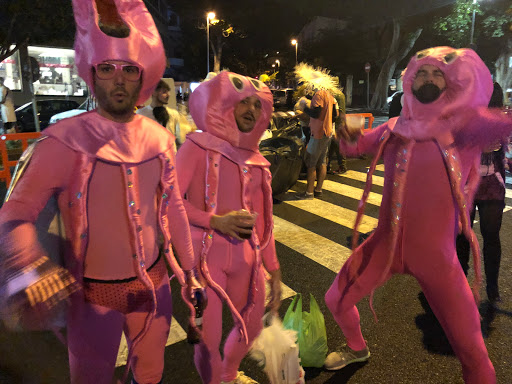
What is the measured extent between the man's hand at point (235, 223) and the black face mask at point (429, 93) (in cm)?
117

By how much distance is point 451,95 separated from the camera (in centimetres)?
220

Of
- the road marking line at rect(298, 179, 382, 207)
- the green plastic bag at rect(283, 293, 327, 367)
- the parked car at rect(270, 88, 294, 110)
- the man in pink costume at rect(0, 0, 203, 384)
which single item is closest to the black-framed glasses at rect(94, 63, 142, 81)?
the man in pink costume at rect(0, 0, 203, 384)

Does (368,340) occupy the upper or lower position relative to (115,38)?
lower

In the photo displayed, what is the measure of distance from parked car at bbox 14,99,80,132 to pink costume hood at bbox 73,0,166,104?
43.9ft

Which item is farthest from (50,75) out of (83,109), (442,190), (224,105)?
(442,190)

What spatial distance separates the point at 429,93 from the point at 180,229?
1515 mm

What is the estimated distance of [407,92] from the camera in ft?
7.60

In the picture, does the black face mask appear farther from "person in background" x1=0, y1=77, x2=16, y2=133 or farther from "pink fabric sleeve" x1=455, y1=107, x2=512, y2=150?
"person in background" x1=0, y1=77, x2=16, y2=133

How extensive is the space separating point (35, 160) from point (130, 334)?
79 centimetres

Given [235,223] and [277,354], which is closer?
[235,223]

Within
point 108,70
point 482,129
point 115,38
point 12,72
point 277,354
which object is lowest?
point 277,354

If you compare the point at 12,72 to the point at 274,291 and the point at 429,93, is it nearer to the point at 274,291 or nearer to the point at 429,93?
the point at 274,291

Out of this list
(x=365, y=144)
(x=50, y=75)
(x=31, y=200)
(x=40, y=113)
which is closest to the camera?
(x=31, y=200)

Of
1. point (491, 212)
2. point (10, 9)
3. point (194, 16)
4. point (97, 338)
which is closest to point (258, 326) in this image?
point (97, 338)
